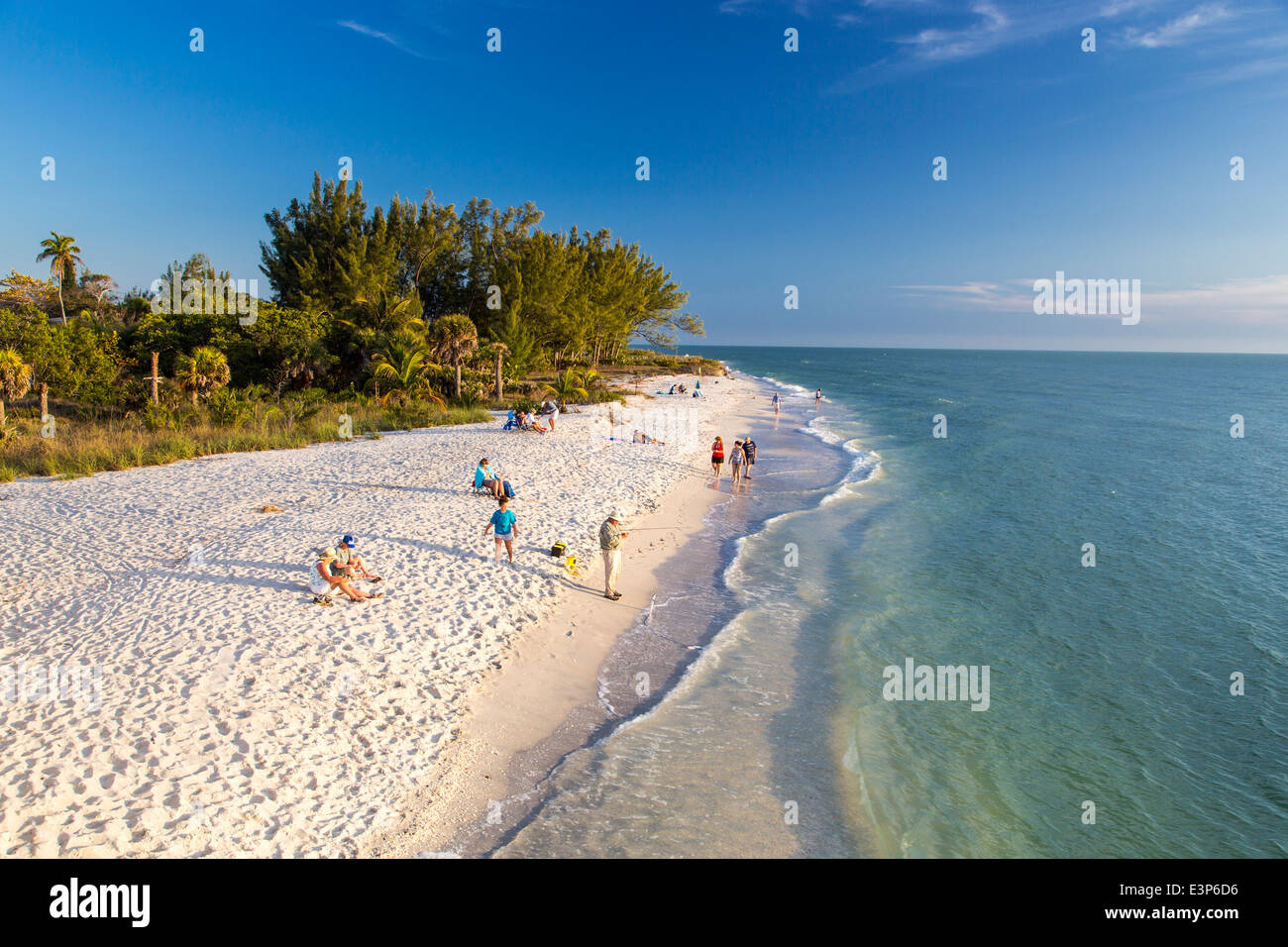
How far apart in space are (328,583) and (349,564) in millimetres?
446

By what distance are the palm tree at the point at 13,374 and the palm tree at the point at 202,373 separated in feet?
13.3

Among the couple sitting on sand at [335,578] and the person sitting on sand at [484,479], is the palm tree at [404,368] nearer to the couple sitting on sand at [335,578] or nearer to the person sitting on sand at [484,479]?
the person sitting on sand at [484,479]

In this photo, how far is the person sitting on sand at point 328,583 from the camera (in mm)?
9156

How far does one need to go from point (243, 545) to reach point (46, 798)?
6.25 meters

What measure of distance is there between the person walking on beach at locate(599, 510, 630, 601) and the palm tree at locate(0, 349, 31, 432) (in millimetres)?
20031

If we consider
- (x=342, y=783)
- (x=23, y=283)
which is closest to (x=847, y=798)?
(x=342, y=783)

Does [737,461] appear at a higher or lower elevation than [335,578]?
higher

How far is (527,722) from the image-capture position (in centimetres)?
750

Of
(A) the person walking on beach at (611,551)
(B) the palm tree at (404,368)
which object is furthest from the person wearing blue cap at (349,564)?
(B) the palm tree at (404,368)

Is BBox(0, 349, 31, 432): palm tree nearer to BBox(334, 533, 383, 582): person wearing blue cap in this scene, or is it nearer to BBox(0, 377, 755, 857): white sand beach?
BBox(0, 377, 755, 857): white sand beach

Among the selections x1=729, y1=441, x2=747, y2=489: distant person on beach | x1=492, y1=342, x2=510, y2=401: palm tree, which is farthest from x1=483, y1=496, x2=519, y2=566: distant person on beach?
x1=492, y1=342, x2=510, y2=401: palm tree

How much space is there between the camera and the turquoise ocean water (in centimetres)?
640

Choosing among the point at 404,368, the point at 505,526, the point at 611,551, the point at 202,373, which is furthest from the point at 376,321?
the point at 611,551

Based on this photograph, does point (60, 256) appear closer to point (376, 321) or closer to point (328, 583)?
point (376, 321)
